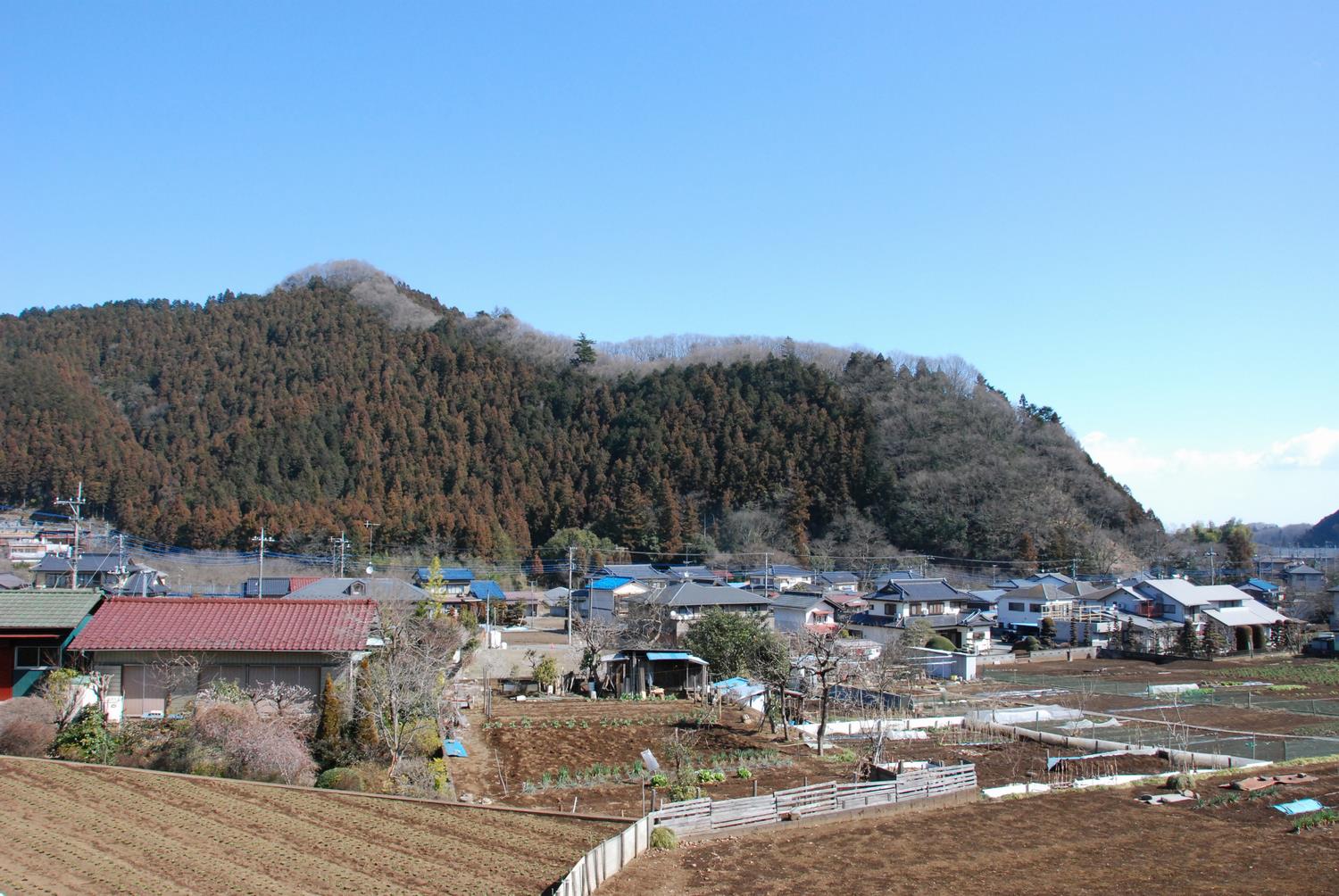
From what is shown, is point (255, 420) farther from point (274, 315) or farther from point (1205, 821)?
point (1205, 821)

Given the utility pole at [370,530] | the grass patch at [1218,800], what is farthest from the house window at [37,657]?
the utility pole at [370,530]

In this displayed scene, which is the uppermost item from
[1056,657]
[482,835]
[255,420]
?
[255,420]

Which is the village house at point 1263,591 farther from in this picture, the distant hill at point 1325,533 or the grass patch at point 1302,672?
the distant hill at point 1325,533

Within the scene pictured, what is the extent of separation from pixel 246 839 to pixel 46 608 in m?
9.84

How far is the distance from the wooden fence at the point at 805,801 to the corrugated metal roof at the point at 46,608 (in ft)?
40.1

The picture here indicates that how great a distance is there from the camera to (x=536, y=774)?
50.7 ft

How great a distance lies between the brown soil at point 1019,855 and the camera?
10.4 m

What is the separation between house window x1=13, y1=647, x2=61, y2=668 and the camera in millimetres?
16812

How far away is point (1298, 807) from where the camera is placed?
548 inches

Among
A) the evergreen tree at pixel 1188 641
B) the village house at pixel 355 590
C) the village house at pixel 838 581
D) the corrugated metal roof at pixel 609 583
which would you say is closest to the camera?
the village house at pixel 355 590

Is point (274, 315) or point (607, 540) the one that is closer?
point (607, 540)

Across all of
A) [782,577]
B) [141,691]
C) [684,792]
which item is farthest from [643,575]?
[684,792]

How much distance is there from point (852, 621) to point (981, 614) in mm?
5861

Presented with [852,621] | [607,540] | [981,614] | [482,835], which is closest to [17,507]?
[607,540]
